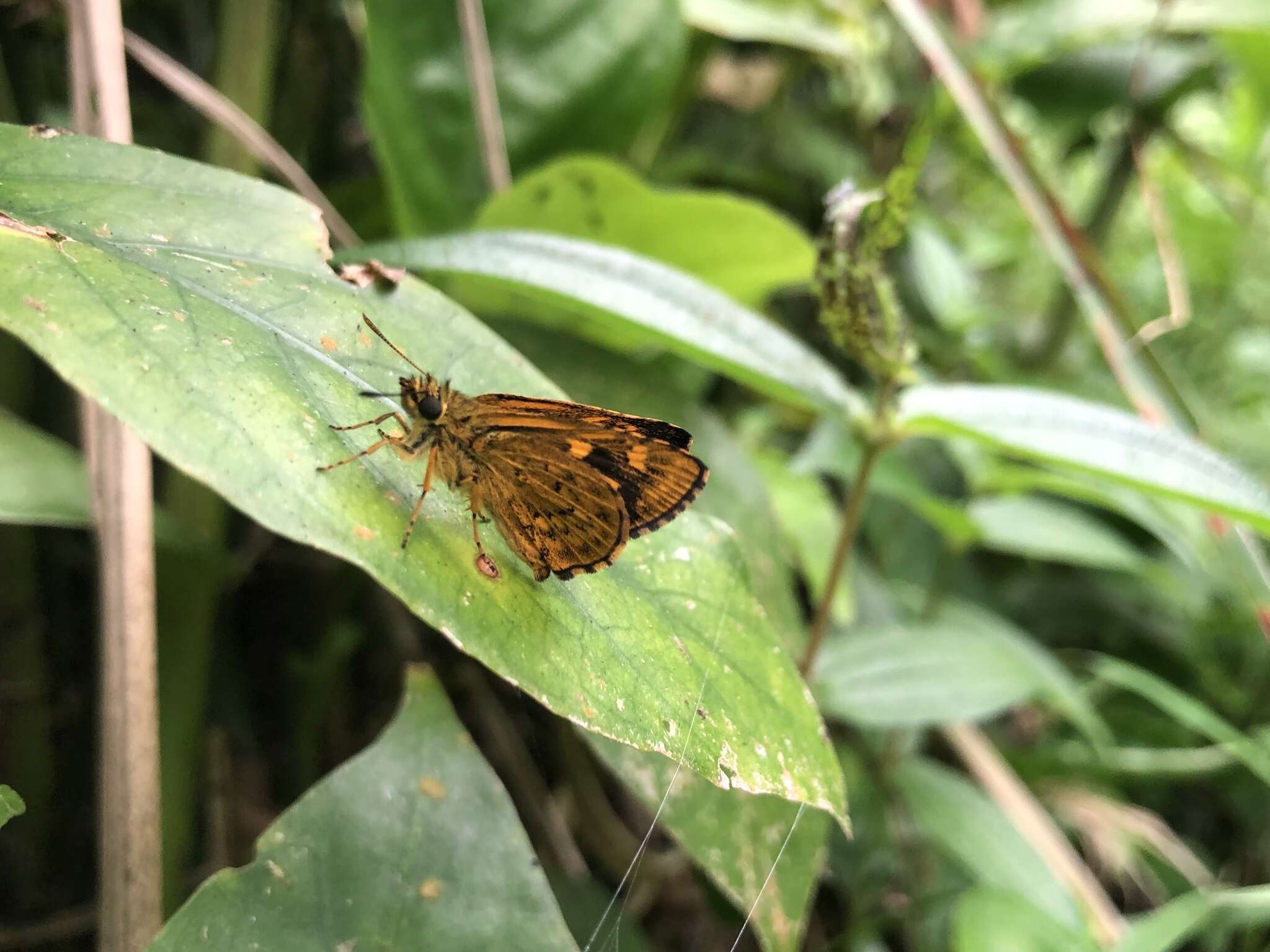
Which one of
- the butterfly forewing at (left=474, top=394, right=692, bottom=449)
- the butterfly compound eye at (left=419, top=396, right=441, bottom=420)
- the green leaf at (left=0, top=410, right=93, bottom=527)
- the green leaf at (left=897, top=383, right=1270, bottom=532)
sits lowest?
the green leaf at (left=0, top=410, right=93, bottom=527)

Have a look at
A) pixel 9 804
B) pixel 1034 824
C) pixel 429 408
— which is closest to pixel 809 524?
pixel 1034 824

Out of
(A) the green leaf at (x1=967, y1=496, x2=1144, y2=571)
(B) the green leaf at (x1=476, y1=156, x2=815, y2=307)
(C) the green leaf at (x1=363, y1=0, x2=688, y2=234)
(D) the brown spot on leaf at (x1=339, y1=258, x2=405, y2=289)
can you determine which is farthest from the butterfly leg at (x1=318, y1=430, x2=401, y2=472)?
(A) the green leaf at (x1=967, y1=496, x2=1144, y2=571)

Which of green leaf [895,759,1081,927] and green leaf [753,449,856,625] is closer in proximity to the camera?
green leaf [895,759,1081,927]

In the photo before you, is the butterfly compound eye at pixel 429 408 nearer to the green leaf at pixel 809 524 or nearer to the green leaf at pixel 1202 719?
Answer: the green leaf at pixel 809 524

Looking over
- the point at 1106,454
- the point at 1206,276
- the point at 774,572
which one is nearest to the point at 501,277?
the point at 774,572

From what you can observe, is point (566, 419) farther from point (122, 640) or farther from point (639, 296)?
point (122, 640)

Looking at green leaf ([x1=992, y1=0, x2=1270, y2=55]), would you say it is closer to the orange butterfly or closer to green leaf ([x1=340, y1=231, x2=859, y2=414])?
green leaf ([x1=340, y1=231, x2=859, y2=414])

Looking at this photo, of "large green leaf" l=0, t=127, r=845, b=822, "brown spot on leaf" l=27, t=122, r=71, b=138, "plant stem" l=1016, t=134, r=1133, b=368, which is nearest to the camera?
"large green leaf" l=0, t=127, r=845, b=822

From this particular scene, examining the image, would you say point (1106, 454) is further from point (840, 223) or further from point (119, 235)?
point (119, 235)
